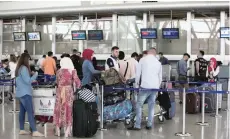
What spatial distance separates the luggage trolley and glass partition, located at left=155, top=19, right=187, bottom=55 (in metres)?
12.3

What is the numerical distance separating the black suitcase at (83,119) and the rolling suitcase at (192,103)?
4473 mm

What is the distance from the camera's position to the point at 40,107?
7.70 m

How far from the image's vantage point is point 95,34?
20250mm

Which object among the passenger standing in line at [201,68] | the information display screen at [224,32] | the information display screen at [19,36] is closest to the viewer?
the passenger standing in line at [201,68]

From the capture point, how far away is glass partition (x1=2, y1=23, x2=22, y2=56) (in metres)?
23.1

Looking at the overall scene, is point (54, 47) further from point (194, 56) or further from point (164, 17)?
point (194, 56)

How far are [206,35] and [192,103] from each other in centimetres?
845

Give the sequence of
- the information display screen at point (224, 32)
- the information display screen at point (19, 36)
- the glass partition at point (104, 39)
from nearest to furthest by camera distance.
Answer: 1. the information display screen at point (224, 32)
2. the glass partition at point (104, 39)
3. the information display screen at point (19, 36)

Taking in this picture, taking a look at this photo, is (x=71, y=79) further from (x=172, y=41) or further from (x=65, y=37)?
(x=65, y=37)

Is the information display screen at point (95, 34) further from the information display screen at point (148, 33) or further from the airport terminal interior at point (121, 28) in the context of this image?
the information display screen at point (148, 33)

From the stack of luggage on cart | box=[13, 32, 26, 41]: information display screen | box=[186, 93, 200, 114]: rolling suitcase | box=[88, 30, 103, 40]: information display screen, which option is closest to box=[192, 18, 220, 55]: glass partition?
box=[88, 30, 103, 40]: information display screen

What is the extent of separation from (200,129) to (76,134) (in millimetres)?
2946

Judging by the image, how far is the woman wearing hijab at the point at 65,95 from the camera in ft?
24.3

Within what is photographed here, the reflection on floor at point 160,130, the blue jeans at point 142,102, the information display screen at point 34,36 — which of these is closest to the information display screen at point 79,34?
the information display screen at point 34,36
